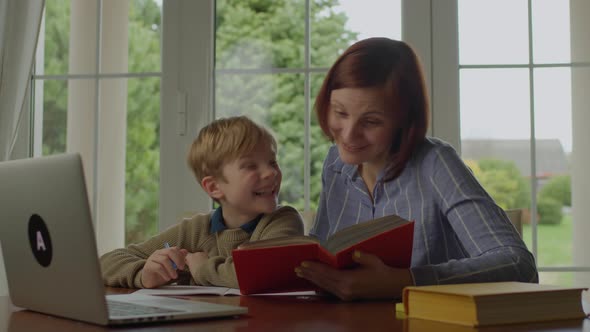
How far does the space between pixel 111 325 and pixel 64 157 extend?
0.75 feet

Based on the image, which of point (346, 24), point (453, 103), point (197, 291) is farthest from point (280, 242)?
point (346, 24)

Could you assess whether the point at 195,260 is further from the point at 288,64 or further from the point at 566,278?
the point at 566,278

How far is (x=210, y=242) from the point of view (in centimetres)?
182

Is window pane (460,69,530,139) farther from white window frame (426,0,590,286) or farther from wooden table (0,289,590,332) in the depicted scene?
wooden table (0,289,590,332)

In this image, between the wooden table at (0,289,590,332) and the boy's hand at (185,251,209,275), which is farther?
the boy's hand at (185,251,209,275)

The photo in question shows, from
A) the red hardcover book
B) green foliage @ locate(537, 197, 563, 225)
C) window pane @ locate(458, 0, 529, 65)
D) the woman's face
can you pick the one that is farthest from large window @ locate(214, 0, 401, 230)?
the red hardcover book

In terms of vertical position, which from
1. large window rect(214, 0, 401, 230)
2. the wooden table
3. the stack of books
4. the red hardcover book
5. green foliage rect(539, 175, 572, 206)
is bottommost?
the wooden table

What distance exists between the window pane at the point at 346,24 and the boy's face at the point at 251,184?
4.57ft

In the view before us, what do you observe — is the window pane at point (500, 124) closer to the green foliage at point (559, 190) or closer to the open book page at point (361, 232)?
the green foliage at point (559, 190)

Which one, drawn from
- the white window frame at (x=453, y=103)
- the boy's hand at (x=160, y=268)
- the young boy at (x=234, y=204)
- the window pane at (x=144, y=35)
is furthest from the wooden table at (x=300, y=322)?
the window pane at (x=144, y=35)

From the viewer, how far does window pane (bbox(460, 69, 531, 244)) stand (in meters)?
3.08

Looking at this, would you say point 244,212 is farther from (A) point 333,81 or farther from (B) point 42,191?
(B) point 42,191

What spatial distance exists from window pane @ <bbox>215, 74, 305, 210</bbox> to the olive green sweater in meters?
1.31

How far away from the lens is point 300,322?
1055mm
